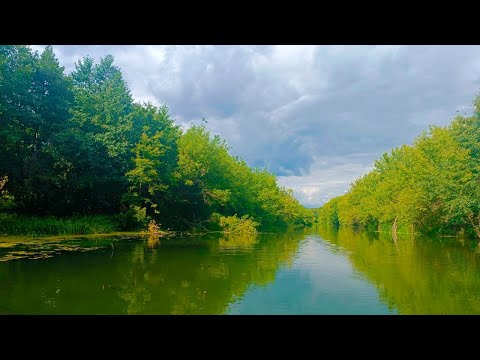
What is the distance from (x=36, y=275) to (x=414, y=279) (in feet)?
42.0

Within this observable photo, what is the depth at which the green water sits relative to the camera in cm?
912

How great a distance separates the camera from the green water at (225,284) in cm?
912

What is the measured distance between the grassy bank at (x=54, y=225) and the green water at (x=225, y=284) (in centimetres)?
732

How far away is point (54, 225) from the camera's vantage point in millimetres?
27438

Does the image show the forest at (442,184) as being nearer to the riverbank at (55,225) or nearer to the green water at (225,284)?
the green water at (225,284)

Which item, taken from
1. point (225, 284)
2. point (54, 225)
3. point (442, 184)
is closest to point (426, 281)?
point (225, 284)

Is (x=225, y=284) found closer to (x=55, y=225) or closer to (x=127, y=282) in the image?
(x=127, y=282)

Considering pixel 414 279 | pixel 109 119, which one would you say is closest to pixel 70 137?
pixel 109 119

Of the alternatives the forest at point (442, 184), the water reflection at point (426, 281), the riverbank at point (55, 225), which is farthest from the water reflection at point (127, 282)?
the forest at point (442, 184)
